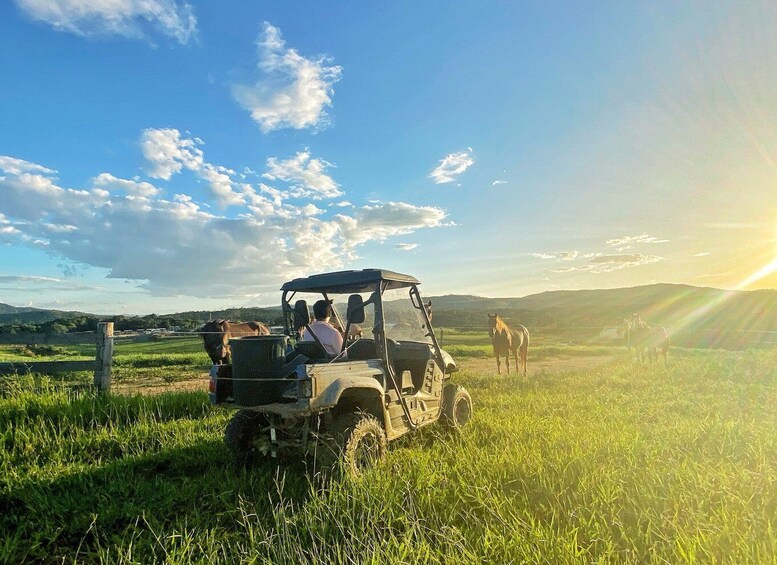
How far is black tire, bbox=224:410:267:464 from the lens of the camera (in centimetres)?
517

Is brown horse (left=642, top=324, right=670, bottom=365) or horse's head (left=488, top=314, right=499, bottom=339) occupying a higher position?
horse's head (left=488, top=314, right=499, bottom=339)

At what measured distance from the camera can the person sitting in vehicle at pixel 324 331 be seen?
223 inches

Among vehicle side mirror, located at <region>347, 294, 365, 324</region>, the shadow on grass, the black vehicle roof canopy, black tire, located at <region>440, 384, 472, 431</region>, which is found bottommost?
the shadow on grass

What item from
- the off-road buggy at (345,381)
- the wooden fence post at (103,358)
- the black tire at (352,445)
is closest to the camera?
the black tire at (352,445)

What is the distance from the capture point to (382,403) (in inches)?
193

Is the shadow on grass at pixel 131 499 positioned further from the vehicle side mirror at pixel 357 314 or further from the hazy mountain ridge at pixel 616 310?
the hazy mountain ridge at pixel 616 310

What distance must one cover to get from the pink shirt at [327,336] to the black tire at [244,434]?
114cm

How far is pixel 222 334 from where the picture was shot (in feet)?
39.6

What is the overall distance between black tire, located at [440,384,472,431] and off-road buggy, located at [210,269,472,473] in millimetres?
16

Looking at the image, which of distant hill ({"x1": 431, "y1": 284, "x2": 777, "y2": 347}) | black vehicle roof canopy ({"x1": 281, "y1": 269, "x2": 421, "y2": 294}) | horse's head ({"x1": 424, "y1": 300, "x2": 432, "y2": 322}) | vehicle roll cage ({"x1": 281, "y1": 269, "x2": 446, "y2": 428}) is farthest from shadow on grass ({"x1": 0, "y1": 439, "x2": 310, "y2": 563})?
distant hill ({"x1": 431, "y1": 284, "x2": 777, "y2": 347})

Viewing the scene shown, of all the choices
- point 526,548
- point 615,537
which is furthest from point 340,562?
point 615,537

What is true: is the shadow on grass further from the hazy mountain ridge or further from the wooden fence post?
the hazy mountain ridge

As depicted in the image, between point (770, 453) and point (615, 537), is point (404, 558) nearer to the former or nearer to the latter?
point (615, 537)

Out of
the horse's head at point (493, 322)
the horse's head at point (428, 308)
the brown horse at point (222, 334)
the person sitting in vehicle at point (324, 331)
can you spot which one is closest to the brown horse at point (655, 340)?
the horse's head at point (493, 322)
